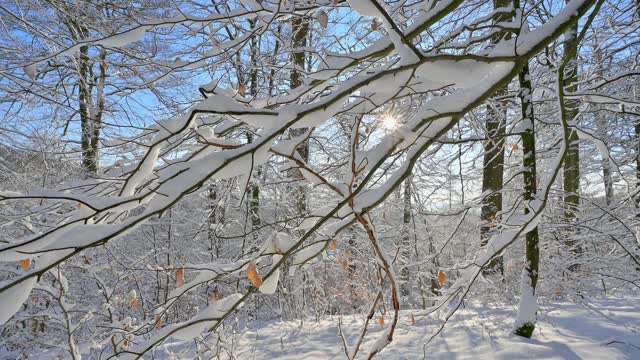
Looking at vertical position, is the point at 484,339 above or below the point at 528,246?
below

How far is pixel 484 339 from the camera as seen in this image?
3.09 metres

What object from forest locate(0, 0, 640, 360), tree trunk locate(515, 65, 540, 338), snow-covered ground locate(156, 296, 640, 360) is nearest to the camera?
forest locate(0, 0, 640, 360)

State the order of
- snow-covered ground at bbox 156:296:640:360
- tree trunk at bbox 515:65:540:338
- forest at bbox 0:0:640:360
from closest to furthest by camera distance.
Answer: forest at bbox 0:0:640:360 < snow-covered ground at bbox 156:296:640:360 < tree trunk at bbox 515:65:540:338

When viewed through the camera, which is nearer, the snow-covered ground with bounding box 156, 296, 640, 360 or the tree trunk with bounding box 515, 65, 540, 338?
the snow-covered ground with bounding box 156, 296, 640, 360

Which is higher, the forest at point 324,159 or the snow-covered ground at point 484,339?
the forest at point 324,159

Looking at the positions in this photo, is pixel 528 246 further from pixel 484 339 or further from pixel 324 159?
pixel 324 159

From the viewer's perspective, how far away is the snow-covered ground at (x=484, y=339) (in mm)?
2646

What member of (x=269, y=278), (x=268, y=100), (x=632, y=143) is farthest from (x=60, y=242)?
(x=632, y=143)

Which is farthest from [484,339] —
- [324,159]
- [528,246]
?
[324,159]

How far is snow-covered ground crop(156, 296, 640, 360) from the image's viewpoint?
265 centimetres

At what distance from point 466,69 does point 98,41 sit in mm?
1506

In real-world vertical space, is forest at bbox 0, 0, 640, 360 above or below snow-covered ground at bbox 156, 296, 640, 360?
above

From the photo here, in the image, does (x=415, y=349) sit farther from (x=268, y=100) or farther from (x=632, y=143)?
(x=632, y=143)

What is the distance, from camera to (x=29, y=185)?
23.2 feet
